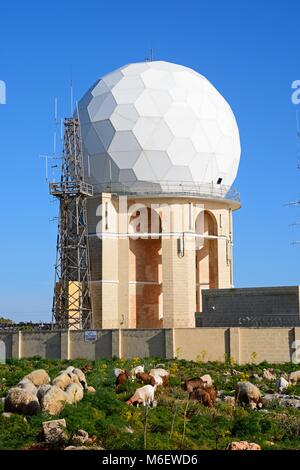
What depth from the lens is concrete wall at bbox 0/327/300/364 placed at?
30125 millimetres

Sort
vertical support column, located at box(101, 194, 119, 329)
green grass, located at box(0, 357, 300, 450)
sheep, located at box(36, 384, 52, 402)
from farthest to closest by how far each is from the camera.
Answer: vertical support column, located at box(101, 194, 119, 329) → sheep, located at box(36, 384, 52, 402) → green grass, located at box(0, 357, 300, 450)

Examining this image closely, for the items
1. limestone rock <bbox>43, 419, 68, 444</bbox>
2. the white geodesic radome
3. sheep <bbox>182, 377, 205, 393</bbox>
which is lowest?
limestone rock <bbox>43, 419, 68, 444</bbox>

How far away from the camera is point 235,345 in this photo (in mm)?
30531

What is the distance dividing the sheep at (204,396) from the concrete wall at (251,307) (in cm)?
1473

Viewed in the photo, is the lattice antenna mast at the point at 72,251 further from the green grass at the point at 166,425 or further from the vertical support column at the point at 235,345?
the green grass at the point at 166,425

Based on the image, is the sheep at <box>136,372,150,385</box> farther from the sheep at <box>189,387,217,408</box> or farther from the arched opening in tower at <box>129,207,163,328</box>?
the arched opening in tower at <box>129,207,163,328</box>

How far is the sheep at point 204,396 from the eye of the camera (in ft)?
60.9

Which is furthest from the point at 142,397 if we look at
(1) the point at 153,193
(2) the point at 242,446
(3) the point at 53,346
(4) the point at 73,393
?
(1) the point at 153,193

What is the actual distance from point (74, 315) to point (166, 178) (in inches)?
315

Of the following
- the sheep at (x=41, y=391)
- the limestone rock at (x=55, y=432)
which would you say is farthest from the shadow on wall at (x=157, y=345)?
the limestone rock at (x=55, y=432)

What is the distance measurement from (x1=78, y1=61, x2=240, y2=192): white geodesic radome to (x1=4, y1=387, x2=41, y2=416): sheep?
2329 centimetres

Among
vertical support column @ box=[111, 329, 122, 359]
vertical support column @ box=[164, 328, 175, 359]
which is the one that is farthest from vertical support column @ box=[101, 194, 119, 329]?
vertical support column @ box=[164, 328, 175, 359]

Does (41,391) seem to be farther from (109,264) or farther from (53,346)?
(109,264)

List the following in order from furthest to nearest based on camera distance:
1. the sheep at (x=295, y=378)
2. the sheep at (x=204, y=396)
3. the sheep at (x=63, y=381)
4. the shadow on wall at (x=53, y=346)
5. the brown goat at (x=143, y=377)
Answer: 1. the shadow on wall at (x=53, y=346)
2. the sheep at (x=295, y=378)
3. the brown goat at (x=143, y=377)
4. the sheep at (x=63, y=381)
5. the sheep at (x=204, y=396)
